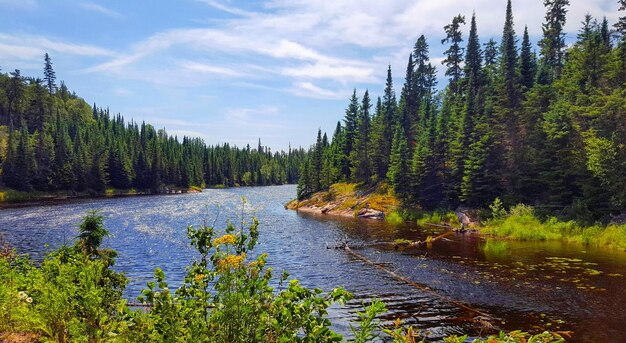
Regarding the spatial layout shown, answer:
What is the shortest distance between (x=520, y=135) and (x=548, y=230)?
18.1 m

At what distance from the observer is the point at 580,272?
26.9 meters

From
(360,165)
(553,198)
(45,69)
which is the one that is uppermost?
(45,69)

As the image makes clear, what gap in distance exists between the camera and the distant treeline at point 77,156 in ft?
334

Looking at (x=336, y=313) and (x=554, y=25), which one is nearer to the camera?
(x=336, y=313)

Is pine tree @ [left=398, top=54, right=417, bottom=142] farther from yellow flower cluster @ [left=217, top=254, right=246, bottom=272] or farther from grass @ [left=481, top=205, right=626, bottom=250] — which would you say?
yellow flower cluster @ [left=217, top=254, right=246, bottom=272]

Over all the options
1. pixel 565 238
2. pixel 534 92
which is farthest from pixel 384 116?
pixel 565 238

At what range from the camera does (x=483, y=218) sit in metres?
50.2

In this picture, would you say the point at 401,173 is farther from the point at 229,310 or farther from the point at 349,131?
the point at 229,310

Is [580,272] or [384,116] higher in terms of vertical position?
[384,116]

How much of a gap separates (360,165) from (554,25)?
48395 millimetres

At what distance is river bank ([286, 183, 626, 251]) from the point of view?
3766 cm

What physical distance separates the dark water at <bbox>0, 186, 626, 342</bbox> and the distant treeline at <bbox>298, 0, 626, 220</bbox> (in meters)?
9.86

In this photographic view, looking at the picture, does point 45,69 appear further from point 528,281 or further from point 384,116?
point 528,281

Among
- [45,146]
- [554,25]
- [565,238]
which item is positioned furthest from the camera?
[45,146]
